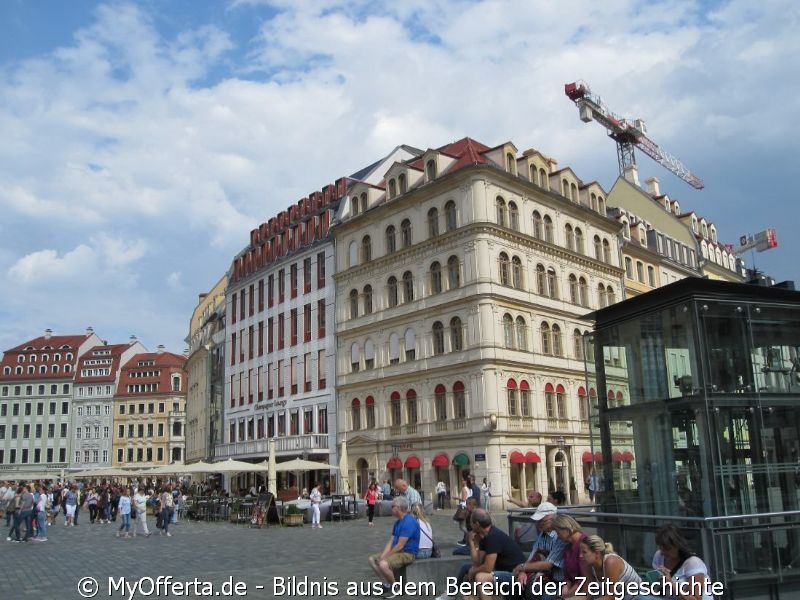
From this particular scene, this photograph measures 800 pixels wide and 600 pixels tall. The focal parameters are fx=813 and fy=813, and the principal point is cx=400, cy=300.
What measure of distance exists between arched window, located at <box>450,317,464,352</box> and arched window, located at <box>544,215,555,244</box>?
825cm

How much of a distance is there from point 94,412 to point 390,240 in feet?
267

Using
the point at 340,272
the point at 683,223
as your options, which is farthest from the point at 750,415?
the point at 683,223

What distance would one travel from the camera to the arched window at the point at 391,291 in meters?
47.9

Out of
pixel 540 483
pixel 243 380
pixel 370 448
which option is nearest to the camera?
pixel 540 483

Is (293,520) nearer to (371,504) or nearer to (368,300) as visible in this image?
(371,504)

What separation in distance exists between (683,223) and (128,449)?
81.9m

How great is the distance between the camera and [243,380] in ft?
207

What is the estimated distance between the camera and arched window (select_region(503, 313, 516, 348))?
43.1 meters

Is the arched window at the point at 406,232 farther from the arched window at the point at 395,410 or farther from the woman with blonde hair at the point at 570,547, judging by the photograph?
the woman with blonde hair at the point at 570,547

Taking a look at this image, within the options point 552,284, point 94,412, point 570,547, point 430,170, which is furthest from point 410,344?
point 94,412

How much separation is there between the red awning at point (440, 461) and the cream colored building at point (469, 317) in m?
0.08

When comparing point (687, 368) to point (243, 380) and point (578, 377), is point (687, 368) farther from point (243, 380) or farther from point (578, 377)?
point (243, 380)

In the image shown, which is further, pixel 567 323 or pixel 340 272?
pixel 340 272

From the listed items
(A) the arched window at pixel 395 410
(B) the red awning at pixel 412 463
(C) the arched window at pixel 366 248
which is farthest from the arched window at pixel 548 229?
(B) the red awning at pixel 412 463
